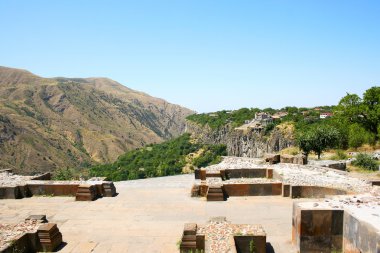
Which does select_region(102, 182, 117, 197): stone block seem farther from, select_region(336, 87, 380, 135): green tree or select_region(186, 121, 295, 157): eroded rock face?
select_region(186, 121, 295, 157): eroded rock face

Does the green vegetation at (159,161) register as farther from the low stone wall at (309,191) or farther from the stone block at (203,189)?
the low stone wall at (309,191)

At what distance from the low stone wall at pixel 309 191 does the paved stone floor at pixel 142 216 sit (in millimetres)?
369

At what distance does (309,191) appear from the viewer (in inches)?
445

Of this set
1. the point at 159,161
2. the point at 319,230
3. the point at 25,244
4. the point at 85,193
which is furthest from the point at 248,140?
the point at 25,244

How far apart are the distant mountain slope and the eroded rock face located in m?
32.1

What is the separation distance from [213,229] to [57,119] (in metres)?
104

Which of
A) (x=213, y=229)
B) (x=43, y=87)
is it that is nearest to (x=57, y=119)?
(x=43, y=87)

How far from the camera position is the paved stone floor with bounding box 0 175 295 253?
8.14 m

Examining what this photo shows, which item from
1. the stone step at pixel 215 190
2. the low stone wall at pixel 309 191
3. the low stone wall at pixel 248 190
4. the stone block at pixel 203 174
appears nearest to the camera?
the low stone wall at pixel 309 191

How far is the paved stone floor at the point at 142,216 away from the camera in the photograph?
8141mm

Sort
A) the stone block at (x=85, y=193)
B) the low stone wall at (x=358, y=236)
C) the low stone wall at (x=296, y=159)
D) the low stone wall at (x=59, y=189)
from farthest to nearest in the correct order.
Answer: the low stone wall at (x=296, y=159), the low stone wall at (x=59, y=189), the stone block at (x=85, y=193), the low stone wall at (x=358, y=236)

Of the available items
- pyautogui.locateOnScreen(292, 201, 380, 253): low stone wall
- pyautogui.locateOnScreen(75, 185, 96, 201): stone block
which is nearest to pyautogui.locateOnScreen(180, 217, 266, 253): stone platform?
pyautogui.locateOnScreen(292, 201, 380, 253): low stone wall

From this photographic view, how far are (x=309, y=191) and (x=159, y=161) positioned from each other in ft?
166

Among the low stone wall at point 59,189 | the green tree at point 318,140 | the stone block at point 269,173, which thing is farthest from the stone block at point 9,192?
the green tree at point 318,140
